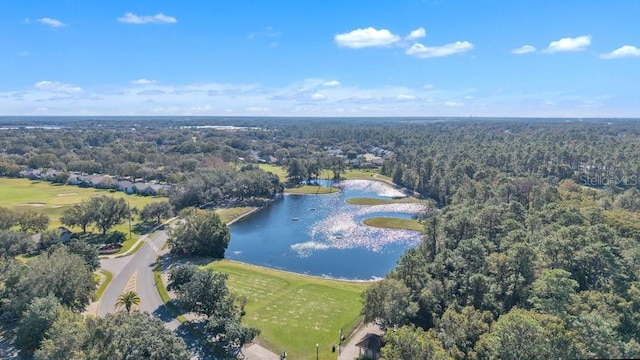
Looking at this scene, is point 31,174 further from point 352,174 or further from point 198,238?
point 352,174

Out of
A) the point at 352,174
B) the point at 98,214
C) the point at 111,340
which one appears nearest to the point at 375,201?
the point at 352,174

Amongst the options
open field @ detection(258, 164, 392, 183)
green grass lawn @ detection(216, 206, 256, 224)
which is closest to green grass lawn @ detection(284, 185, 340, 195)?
open field @ detection(258, 164, 392, 183)

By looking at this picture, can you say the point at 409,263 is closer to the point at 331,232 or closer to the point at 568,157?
the point at 331,232

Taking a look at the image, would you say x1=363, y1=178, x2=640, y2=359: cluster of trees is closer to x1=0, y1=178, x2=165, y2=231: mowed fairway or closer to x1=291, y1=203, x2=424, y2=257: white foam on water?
x1=291, y1=203, x2=424, y2=257: white foam on water

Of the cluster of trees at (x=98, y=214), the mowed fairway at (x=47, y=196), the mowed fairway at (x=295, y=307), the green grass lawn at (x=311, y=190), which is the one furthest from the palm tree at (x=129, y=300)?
the green grass lawn at (x=311, y=190)

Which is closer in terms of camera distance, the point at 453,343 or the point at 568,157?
the point at 453,343

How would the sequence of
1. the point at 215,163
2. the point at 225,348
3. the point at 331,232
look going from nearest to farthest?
the point at 225,348
the point at 331,232
the point at 215,163

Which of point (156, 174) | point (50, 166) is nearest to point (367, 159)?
point (156, 174)
